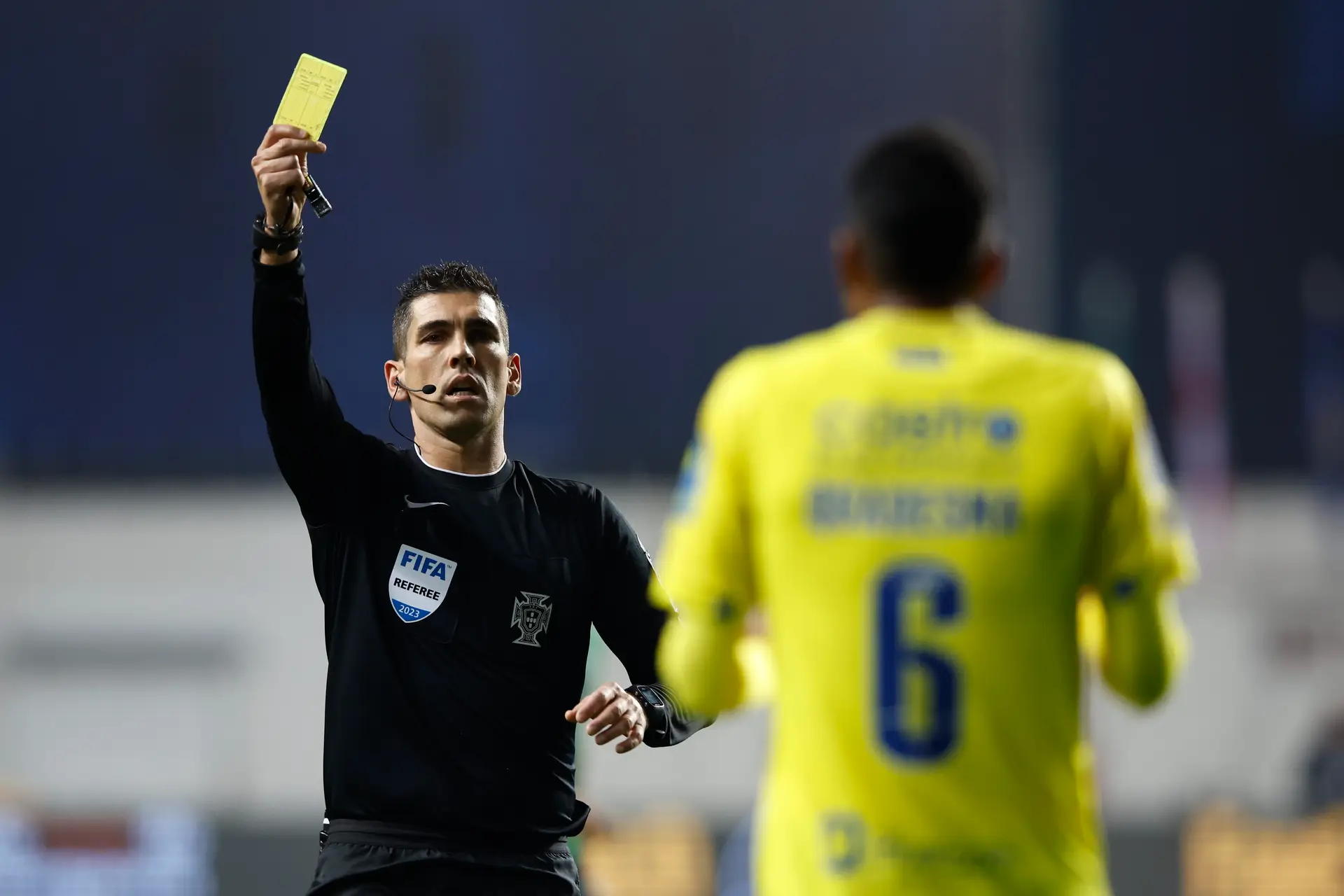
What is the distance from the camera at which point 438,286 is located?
3.86m

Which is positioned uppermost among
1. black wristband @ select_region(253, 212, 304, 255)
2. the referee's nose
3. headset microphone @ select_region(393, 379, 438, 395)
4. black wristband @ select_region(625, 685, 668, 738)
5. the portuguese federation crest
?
black wristband @ select_region(253, 212, 304, 255)

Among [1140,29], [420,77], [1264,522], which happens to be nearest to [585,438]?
[420,77]

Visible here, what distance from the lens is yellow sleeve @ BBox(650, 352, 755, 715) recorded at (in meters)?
2.43

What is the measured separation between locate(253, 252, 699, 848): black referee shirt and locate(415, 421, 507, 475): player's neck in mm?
21

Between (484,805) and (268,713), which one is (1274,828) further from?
(484,805)

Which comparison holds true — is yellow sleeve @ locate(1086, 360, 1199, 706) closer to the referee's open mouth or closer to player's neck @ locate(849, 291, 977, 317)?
player's neck @ locate(849, 291, 977, 317)

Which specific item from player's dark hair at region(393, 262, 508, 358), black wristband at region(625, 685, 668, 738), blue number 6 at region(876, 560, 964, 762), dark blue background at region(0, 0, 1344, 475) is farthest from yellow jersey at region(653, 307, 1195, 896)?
dark blue background at region(0, 0, 1344, 475)

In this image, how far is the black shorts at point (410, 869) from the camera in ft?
11.4

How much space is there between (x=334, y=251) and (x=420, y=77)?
1831 millimetres

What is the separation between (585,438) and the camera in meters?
15.2

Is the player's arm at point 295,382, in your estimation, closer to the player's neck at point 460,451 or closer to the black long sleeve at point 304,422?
the black long sleeve at point 304,422

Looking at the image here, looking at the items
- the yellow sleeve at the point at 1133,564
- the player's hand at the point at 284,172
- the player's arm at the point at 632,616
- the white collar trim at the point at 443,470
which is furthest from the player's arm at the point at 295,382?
the yellow sleeve at the point at 1133,564

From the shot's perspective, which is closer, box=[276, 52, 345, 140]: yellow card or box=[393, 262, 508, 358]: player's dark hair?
box=[276, 52, 345, 140]: yellow card

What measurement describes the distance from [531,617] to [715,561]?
1329mm
